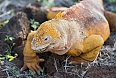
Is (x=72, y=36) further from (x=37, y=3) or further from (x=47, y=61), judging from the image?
(x=37, y=3)

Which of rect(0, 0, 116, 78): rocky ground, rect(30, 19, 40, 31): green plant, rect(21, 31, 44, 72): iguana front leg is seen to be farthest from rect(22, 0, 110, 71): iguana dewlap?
rect(30, 19, 40, 31): green plant

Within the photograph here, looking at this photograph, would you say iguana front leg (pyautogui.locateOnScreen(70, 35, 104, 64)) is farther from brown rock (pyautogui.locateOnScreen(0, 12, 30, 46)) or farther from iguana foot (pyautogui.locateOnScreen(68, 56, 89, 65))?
brown rock (pyautogui.locateOnScreen(0, 12, 30, 46))

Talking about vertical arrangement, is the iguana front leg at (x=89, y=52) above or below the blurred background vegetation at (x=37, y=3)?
below

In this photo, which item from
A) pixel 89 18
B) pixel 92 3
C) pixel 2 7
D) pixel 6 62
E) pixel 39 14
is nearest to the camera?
pixel 6 62

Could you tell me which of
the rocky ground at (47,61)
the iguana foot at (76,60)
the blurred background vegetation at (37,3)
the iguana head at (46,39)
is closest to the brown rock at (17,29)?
the rocky ground at (47,61)

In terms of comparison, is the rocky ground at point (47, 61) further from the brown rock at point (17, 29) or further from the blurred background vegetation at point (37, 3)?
the blurred background vegetation at point (37, 3)

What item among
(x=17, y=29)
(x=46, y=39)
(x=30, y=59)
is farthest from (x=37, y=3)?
(x=46, y=39)

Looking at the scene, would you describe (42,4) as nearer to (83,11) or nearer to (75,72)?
(83,11)

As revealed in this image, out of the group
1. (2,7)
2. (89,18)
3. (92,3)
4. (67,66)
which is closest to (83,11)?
(89,18)
